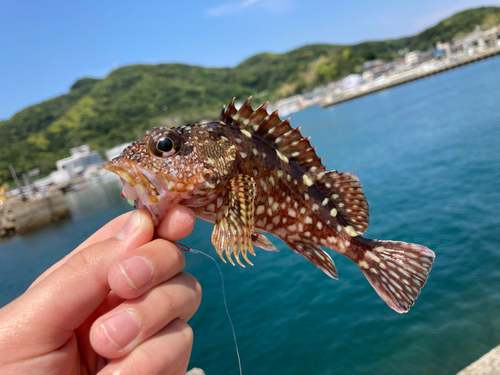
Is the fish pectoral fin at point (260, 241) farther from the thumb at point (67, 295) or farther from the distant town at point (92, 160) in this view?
the distant town at point (92, 160)

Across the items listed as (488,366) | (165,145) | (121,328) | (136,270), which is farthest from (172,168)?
(488,366)

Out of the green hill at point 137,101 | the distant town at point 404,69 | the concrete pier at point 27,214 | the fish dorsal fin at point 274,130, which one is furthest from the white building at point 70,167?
the fish dorsal fin at point 274,130

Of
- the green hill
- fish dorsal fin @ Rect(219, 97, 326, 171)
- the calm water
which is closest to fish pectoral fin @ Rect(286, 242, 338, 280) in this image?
fish dorsal fin @ Rect(219, 97, 326, 171)

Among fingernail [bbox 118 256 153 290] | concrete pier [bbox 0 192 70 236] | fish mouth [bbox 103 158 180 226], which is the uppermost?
fish mouth [bbox 103 158 180 226]

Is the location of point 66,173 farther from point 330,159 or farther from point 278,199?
point 278,199

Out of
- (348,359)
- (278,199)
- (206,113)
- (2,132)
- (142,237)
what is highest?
(2,132)

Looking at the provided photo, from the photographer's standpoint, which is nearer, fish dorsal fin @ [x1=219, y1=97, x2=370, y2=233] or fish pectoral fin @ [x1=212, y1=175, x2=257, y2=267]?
fish pectoral fin @ [x1=212, y1=175, x2=257, y2=267]

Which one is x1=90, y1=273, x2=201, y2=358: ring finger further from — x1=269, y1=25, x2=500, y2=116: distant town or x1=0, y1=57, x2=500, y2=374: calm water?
x1=269, y1=25, x2=500, y2=116: distant town

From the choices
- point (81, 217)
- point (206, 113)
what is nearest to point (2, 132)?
point (206, 113)
